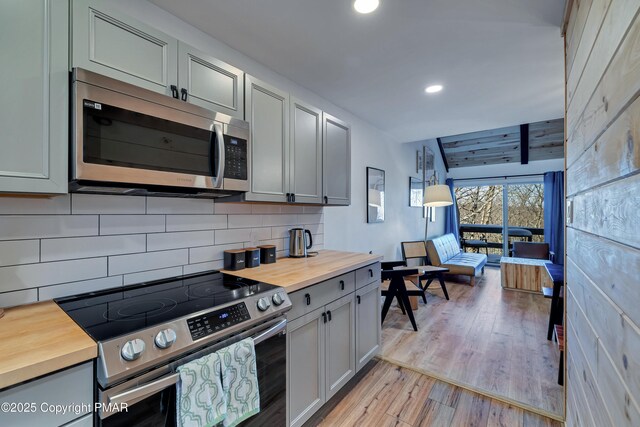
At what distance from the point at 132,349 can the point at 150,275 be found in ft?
2.52

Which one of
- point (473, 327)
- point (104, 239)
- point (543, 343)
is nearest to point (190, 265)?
point (104, 239)

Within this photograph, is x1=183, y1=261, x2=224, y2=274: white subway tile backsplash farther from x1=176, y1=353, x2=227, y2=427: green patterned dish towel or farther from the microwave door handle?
x1=176, y1=353, x2=227, y2=427: green patterned dish towel

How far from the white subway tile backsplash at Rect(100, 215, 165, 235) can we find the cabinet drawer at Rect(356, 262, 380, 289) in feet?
4.48

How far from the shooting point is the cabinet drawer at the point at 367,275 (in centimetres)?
212

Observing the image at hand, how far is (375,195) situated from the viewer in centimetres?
378

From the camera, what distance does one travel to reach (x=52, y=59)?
1.02m

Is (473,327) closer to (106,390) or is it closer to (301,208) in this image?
(301,208)

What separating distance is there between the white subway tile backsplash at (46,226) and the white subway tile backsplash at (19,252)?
25 mm

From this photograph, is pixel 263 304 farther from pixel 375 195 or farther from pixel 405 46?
pixel 375 195

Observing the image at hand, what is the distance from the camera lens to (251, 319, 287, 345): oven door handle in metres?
1.28

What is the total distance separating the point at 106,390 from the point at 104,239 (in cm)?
82

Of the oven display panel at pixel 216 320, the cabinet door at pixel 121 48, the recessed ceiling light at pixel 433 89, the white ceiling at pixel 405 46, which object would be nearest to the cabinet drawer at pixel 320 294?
the oven display panel at pixel 216 320

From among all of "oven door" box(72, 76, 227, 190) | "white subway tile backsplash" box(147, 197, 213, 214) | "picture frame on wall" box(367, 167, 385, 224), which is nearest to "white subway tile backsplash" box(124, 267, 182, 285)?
"white subway tile backsplash" box(147, 197, 213, 214)

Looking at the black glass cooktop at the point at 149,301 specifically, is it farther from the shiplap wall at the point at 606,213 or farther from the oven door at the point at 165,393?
the shiplap wall at the point at 606,213
